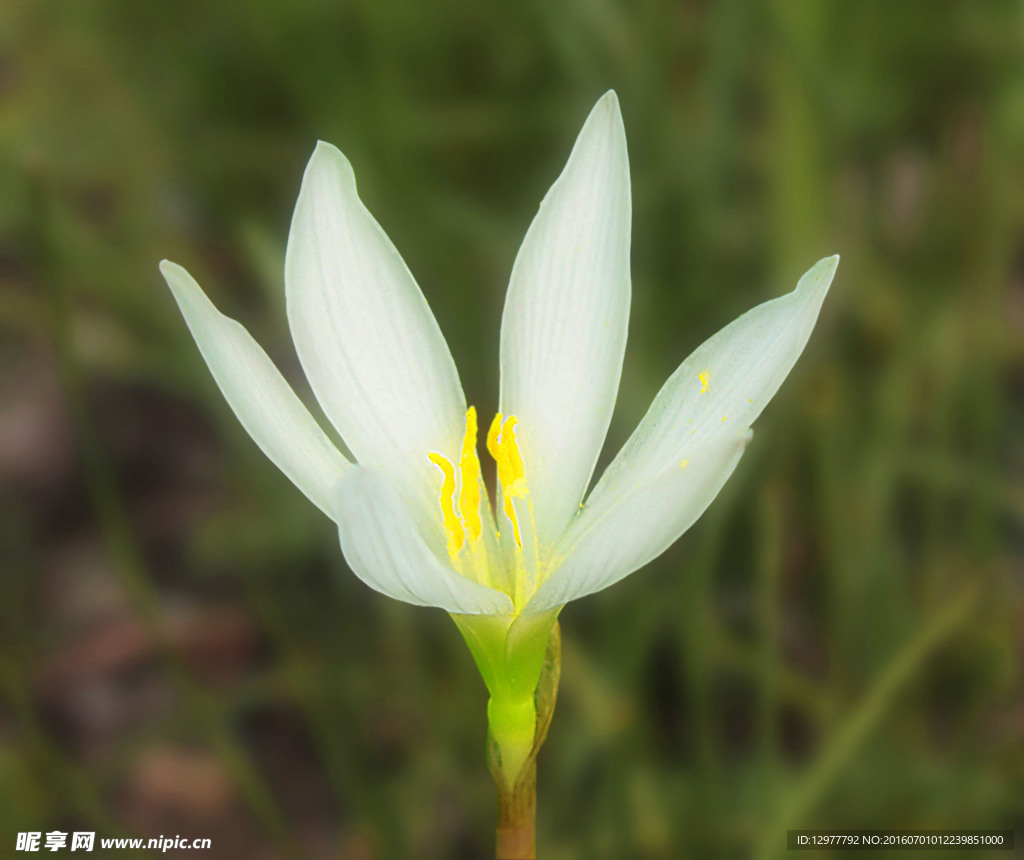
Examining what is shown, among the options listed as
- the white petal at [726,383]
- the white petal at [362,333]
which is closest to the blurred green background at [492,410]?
the white petal at [362,333]

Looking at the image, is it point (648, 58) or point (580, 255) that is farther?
point (648, 58)

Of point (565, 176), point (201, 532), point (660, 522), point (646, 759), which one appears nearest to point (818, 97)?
point (565, 176)

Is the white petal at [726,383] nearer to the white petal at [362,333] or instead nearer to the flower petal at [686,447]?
the flower petal at [686,447]

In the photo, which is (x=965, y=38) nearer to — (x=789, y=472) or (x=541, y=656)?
(x=789, y=472)

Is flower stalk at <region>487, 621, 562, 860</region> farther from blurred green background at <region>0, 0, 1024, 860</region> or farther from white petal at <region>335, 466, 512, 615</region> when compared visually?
blurred green background at <region>0, 0, 1024, 860</region>

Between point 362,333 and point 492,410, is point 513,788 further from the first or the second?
point 492,410

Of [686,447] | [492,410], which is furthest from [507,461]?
[492,410]

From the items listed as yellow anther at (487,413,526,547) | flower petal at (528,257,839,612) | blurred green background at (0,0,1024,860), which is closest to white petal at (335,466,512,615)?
flower petal at (528,257,839,612)
